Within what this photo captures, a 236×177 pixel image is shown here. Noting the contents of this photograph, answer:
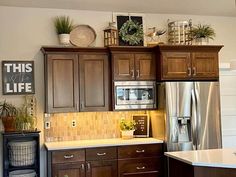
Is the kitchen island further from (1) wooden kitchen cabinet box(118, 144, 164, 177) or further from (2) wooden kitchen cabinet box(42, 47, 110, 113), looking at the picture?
(2) wooden kitchen cabinet box(42, 47, 110, 113)

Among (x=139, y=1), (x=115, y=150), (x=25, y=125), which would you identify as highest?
(x=139, y=1)

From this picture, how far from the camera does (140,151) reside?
4930 mm

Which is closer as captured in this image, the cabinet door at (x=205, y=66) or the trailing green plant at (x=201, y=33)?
the cabinet door at (x=205, y=66)

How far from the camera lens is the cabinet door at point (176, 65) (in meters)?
5.14

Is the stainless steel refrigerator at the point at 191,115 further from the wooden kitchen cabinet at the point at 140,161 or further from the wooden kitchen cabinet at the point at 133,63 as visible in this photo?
the wooden kitchen cabinet at the point at 133,63

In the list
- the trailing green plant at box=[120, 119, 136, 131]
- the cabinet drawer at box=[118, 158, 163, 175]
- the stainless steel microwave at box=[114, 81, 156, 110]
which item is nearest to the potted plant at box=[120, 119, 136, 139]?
the trailing green plant at box=[120, 119, 136, 131]

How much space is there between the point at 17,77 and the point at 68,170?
4.92 feet

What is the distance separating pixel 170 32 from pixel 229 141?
2073 millimetres

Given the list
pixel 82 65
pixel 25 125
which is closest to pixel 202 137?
pixel 82 65

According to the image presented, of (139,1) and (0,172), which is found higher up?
(139,1)

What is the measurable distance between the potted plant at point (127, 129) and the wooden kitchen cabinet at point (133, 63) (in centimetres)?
67

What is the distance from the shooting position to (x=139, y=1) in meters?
4.92

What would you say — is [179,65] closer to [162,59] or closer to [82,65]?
[162,59]

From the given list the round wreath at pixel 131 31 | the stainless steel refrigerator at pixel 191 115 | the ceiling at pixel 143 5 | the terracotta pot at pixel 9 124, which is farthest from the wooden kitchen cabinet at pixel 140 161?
the ceiling at pixel 143 5
